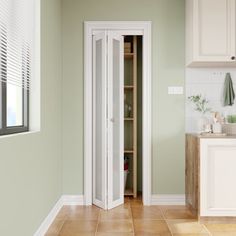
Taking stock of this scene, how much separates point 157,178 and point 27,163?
1.91m

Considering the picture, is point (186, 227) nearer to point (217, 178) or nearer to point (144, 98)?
point (217, 178)

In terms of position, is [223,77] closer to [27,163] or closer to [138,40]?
[138,40]

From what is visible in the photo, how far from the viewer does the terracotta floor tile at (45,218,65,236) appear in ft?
9.77

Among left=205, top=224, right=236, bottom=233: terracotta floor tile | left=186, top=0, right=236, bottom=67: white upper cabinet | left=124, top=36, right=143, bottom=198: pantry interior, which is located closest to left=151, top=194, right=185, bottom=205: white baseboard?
left=124, top=36, right=143, bottom=198: pantry interior

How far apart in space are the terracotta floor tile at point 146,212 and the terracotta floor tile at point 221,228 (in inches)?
20.5

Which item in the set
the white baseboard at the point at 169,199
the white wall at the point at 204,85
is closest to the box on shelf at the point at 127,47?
the white wall at the point at 204,85

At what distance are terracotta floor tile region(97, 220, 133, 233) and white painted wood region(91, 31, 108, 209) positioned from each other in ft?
1.60

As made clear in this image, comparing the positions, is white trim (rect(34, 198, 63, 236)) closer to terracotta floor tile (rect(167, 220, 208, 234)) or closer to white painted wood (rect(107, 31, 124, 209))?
white painted wood (rect(107, 31, 124, 209))

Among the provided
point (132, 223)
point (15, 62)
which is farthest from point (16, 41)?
point (132, 223)

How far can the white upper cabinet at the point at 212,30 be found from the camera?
3.53 m

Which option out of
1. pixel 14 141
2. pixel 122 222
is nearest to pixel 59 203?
pixel 122 222

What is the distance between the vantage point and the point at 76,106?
3.94 metres

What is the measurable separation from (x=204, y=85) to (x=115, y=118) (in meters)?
1.12

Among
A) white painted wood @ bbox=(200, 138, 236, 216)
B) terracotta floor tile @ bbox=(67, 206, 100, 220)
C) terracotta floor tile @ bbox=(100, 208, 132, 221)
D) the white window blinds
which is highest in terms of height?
the white window blinds
